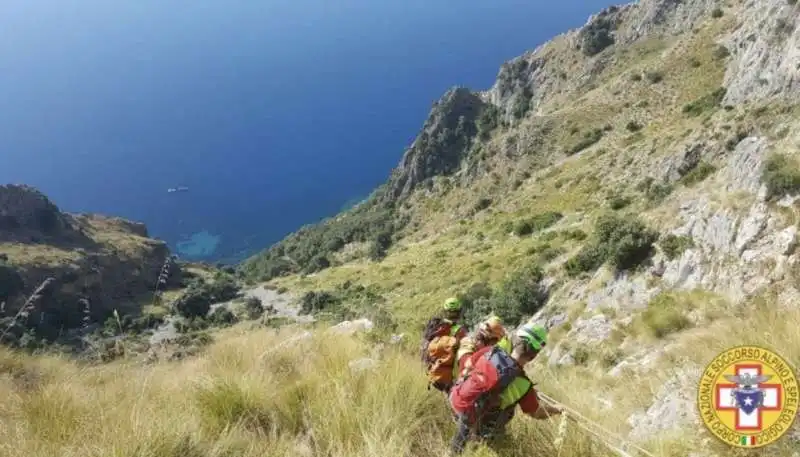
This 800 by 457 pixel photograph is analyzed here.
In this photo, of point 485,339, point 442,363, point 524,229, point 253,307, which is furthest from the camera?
point 253,307

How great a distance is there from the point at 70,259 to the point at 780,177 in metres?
74.9

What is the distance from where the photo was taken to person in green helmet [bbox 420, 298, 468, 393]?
Answer: 4598 mm

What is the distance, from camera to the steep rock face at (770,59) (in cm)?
2773

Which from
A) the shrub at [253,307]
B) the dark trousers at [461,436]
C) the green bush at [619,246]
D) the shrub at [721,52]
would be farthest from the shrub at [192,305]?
the dark trousers at [461,436]

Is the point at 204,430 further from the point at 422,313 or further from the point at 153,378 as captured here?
the point at 422,313

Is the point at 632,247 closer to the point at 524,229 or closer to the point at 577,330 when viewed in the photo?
the point at 577,330

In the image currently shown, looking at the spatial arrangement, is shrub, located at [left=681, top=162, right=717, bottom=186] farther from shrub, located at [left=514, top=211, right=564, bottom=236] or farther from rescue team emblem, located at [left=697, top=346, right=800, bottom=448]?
shrub, located at [left=514, top=211, right=564, bottom=236]

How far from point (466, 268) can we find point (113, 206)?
187 m

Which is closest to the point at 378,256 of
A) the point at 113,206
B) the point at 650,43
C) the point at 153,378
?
the point at 650,43

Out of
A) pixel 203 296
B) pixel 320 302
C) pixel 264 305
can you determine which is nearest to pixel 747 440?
pixel 320 302

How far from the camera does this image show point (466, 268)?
34469 mm

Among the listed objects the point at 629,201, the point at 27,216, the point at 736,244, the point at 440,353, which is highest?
the point at 27,216

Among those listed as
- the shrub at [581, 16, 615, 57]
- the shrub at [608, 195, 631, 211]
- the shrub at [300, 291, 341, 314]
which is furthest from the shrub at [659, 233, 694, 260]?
the shrub at [581, 16, 615, 57]

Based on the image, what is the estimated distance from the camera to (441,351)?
4.72m
